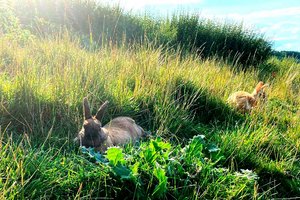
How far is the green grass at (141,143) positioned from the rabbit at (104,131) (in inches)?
7.9

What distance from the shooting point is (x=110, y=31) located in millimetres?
13492

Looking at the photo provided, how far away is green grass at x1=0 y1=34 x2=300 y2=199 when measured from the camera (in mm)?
3355

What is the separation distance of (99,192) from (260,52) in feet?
45.1

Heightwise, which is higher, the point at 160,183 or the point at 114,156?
the point at 114,156

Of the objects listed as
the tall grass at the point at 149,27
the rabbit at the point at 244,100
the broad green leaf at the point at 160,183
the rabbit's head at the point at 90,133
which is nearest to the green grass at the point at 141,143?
the broad green leaf at the point at 160,183

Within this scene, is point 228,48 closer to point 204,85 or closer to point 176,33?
point 176,33

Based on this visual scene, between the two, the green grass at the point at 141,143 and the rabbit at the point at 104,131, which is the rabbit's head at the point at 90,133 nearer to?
the rabbit at the point at 104,131

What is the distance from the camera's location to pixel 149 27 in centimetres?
1427

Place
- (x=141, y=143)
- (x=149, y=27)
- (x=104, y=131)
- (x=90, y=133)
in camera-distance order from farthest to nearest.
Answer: (x=149, y=27)
(x=104, y=131)
(x=90, y=133)
(x=141, y=143)

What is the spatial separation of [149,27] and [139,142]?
10070mm

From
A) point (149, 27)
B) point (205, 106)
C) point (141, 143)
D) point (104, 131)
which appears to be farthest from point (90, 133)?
point (149, 27)

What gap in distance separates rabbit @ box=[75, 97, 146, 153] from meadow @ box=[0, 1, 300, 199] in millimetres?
163

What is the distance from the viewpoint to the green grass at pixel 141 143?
3355 millimetres

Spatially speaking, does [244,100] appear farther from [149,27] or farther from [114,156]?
[149,27]
